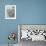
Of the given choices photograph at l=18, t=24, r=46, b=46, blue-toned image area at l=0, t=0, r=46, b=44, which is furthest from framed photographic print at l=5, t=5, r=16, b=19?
photograph at l=18, t=24, r=46, b=46

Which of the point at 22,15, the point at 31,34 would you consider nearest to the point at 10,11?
the point at 22,15

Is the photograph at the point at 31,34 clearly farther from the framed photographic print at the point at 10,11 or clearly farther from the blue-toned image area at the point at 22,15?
the framed photographic print at the point at 10,11

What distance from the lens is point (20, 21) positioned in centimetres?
408

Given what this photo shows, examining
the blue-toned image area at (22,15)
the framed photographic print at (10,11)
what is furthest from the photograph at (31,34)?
the framed photographic print at (10,11)

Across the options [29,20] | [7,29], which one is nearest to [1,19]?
[7,29]

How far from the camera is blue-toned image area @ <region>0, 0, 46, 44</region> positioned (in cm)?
404

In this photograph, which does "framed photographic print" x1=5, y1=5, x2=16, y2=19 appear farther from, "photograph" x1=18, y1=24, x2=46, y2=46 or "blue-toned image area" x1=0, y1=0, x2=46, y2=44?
"photograph" x1=18, y1=24, x2=46, y2=46

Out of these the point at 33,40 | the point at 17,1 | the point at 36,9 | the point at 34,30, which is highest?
the point at 17,1

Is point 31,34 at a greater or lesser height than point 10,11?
lesser

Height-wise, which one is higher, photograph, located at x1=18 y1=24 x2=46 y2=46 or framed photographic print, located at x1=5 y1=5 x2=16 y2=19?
framed photographic print, located at x1=5 y1=5 x2=16 y2=19

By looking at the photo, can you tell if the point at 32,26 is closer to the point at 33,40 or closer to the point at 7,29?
the point at 33,40

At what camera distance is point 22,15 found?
13.4ft

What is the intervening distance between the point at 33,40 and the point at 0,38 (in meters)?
1.11

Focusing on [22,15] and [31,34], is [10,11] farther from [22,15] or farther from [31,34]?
[31,34]
